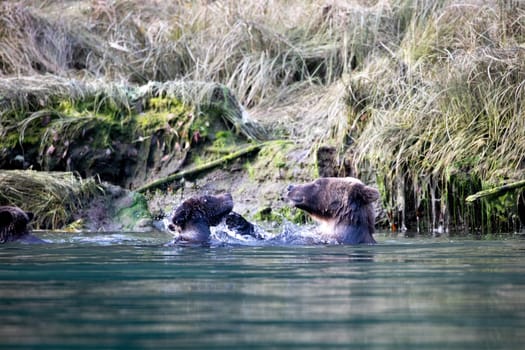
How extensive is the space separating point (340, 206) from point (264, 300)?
466cm

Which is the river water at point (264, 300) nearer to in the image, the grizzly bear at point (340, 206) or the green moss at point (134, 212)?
the grizzly bear at point (340, 206)

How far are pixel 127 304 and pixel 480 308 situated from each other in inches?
56.2

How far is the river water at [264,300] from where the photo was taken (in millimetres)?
3188

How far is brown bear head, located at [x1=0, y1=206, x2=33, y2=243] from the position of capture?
9.12m

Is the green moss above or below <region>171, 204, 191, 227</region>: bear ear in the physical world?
above

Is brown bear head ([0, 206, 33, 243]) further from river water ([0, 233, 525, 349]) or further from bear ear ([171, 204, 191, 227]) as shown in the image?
river water ([0, 233, 525, 349])

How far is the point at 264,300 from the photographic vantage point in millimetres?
4176

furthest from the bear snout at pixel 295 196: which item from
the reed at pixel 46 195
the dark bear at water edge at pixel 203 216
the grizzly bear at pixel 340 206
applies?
the reed at pixel 46 195

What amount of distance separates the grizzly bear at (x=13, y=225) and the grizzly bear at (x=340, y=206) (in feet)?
8.19

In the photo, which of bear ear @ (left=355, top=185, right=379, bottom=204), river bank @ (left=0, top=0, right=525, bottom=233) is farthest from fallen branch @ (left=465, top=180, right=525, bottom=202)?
bear ear @ (left=355, top=185, right=379, bottom=204)

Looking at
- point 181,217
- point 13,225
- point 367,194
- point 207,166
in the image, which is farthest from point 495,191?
point 13,225

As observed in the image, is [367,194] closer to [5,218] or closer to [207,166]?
[5,218]

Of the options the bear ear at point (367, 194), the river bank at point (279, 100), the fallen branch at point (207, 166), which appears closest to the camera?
the bear ear at point (367, 194)

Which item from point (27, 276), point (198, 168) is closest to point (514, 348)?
point (27, 276)
